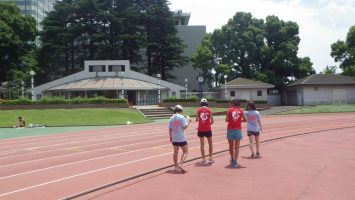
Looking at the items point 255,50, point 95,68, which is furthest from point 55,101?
point 255,50

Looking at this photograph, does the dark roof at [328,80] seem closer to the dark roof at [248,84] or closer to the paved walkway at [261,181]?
the dark roof at [248,84]

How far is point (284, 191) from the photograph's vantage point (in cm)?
885

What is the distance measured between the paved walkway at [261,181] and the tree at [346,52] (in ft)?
164

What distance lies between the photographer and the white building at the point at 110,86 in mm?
A: 54156

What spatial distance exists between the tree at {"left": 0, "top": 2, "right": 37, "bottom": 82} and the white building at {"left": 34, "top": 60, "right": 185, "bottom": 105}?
9510mm

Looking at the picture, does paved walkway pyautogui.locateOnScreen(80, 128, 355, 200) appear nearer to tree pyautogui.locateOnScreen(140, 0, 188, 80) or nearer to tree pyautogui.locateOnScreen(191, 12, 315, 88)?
tree pyautogui.locateOnScreen(191, 12, 315, 88)

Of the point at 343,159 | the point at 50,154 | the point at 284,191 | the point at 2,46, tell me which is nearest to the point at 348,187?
the point at 284,191

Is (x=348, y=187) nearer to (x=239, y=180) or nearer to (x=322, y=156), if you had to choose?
(x=239, y=180)

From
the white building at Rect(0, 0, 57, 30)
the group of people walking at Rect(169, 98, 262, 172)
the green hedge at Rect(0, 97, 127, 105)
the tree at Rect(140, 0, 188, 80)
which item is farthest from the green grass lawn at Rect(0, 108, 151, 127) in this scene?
the white building at Rect(0, 0, 57, 30)

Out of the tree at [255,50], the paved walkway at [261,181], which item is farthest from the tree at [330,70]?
the paved walkway at [261,181]

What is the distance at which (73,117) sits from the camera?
129 feet

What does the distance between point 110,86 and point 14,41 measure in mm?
19796

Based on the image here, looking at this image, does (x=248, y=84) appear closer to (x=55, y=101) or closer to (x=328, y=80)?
(x=328, y=80)

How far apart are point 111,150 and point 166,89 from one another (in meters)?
41.8
